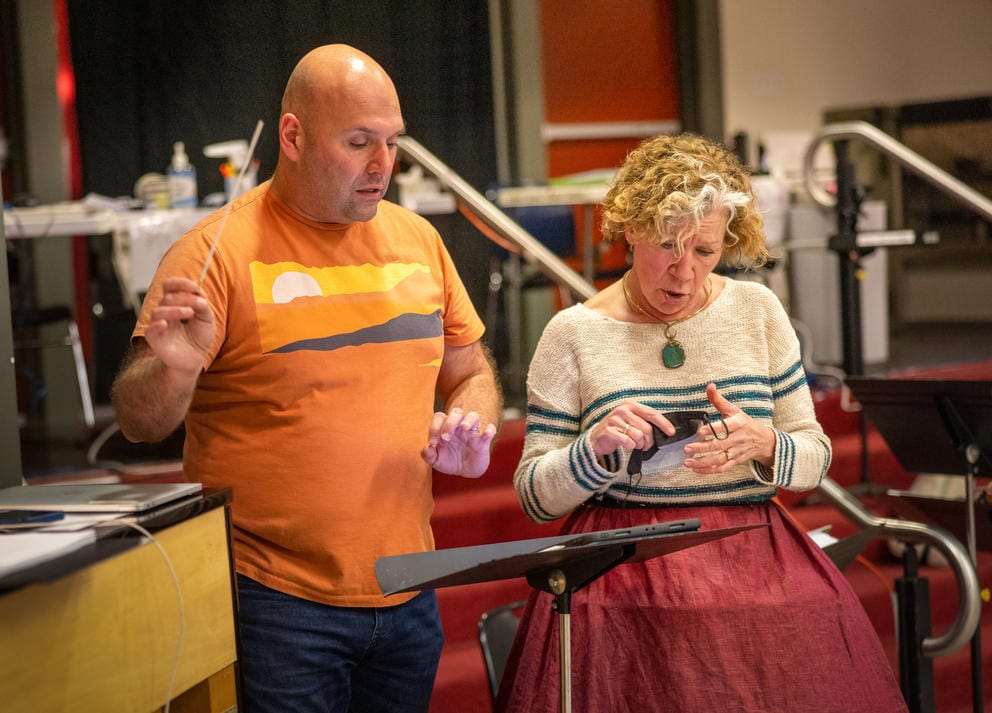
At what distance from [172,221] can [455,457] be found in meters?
2.88

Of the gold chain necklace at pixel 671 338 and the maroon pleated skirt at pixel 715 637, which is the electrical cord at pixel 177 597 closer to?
the maroon pleated skirt at pixel 715 637

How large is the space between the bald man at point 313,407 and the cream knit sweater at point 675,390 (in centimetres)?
15

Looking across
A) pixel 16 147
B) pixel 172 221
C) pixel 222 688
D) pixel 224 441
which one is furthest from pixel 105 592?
pixel 16 147

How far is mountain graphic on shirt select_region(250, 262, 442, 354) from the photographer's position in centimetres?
176

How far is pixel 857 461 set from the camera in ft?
14.3

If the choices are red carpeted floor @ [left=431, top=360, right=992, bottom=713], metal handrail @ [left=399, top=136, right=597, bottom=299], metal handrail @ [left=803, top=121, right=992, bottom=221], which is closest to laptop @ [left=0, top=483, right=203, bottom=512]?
red carpeted floor @ [left=431, top=360, right=992, bottom=713]

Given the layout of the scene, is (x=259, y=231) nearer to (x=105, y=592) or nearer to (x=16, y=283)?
(x=105, y=592)

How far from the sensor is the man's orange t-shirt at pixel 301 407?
175cm

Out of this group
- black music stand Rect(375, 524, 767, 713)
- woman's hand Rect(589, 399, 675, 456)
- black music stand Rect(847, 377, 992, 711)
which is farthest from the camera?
black music stand Rect(847, 377, 992, 711)

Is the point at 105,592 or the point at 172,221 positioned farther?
the point at 172,221

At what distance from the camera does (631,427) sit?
1744 millimetres

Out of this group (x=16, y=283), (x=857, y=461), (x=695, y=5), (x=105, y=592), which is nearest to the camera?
(x=105, y=592)

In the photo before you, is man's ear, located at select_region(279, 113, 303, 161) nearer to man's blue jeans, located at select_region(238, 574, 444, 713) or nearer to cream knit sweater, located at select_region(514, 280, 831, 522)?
cream knit sweater, located at select_region(514, 280, 831, 522)

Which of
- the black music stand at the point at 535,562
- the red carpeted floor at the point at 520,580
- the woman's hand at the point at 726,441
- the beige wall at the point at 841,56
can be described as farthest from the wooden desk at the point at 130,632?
the beige wall at the point at 841,56
